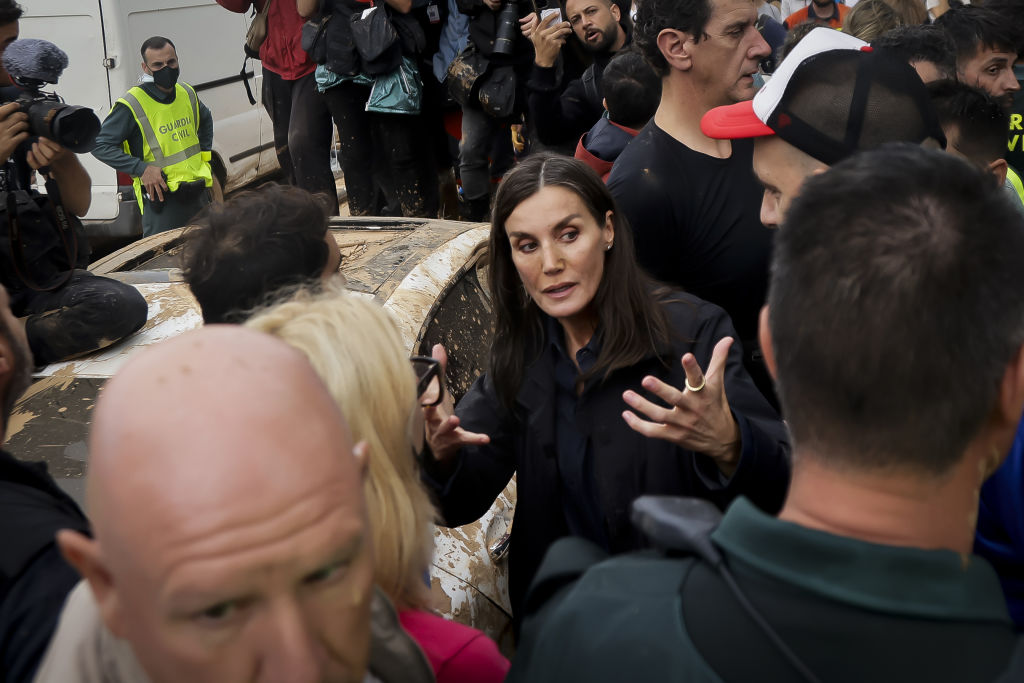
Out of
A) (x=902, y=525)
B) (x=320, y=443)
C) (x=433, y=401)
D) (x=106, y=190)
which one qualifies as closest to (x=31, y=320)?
(x=433, y=401)

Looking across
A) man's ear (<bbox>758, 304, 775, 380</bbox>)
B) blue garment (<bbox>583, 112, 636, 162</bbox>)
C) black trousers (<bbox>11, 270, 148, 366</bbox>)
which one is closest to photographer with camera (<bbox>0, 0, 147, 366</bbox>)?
black trousers (<bbox>11, 270, 148, 366</bbox>)

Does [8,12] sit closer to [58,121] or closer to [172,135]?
[58,121]

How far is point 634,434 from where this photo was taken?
2.03 m

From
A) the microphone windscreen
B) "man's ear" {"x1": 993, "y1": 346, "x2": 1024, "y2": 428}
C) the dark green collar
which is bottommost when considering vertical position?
the dark green collar

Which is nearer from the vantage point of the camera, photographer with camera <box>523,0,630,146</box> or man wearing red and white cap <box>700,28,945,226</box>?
man wearing red and white cap <box>700,28,945,226</box>

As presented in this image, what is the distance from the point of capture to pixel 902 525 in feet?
3.29

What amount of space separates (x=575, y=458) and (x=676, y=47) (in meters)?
1.56

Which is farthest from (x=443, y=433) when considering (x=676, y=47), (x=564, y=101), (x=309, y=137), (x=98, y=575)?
(x=309, y=137)

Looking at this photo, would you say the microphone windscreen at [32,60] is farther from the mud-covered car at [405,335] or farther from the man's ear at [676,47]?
the man's ear at [676,47]

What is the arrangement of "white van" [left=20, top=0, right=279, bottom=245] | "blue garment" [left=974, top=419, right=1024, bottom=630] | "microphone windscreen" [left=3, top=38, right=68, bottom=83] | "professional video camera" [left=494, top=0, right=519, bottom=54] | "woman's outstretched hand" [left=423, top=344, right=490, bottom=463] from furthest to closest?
"white van" [left=20, top=0, right=279, bottom=245]
"professional video camera" [left=494, top=0, right=519, bottom=54]
"microphone windscreen" [left=3, top=38, right=68, bottom=83]
"woman's outstretched hand" [left=423, top=344, right=490, bottom=463]
"blue garment" [left=974, top=419, right=1024, bottom=630]

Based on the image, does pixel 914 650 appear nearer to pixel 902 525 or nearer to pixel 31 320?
pixel 902 525

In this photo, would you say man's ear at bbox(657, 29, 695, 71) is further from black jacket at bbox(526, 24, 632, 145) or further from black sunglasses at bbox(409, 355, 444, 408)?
black jacket at bbox(526, 24, 632, 145)

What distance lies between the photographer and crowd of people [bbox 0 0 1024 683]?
0.84m

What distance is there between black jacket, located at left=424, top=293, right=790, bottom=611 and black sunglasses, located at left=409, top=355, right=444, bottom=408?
0.66 ft
